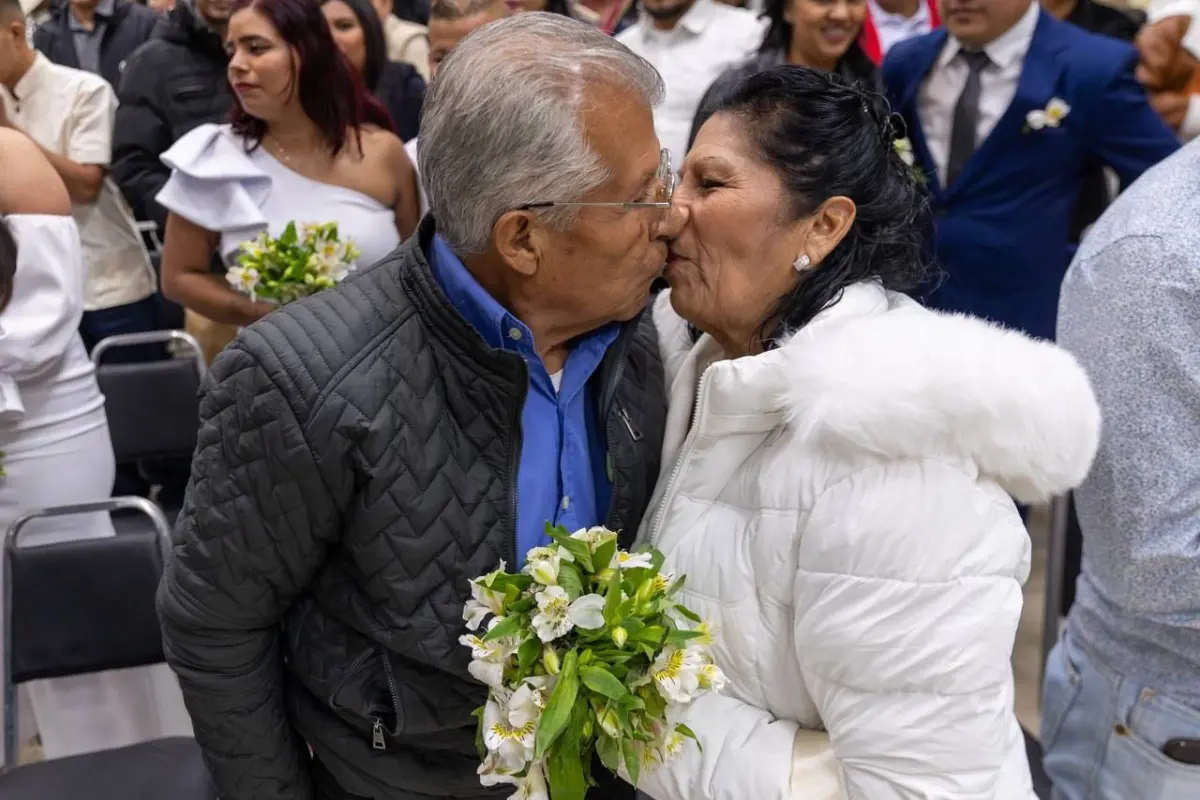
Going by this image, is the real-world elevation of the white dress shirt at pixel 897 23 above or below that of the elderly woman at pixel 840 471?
below

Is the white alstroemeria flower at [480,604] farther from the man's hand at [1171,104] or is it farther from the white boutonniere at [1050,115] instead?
the man's hand at [1171,104]

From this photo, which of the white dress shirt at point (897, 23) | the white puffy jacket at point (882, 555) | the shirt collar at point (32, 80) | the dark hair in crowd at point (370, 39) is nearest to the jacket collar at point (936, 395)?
the white puffy jacket at point (882, 555)

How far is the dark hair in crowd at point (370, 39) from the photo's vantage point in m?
3.95

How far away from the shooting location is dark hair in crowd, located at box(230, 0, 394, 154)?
296 centimetres

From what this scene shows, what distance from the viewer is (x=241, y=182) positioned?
2.93 meters

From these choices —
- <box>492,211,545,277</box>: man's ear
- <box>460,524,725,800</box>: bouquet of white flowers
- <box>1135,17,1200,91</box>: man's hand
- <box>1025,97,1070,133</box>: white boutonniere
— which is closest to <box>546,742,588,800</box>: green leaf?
<box>460,524,725,800</box>: bouquet of white flowers

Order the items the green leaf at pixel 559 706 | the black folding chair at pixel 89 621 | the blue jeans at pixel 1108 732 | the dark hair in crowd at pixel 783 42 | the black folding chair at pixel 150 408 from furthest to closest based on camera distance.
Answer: the dark hair in crowd at pixel 783 42, the black folding chair at pixel 150 408, the black folding chair at pixel 89 621, the blue jeans at pixel 1108 732, the green leaf at pixel 559 706

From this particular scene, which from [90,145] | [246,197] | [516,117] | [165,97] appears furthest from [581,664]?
[90,145]

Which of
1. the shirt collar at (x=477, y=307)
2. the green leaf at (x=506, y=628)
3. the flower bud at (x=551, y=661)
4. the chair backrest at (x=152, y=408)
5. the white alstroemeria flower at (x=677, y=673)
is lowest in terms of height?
the chair backrest at (x=152, y=408)

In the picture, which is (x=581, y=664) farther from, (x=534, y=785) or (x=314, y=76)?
(x=314, y=76)

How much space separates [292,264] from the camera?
275 centimetres

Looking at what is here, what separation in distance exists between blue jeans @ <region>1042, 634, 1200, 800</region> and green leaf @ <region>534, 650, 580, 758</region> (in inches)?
35.2

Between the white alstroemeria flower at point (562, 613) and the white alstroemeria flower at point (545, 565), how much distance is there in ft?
0.05

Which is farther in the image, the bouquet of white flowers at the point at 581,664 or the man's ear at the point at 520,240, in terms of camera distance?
the man's ear at the point at 520,240
